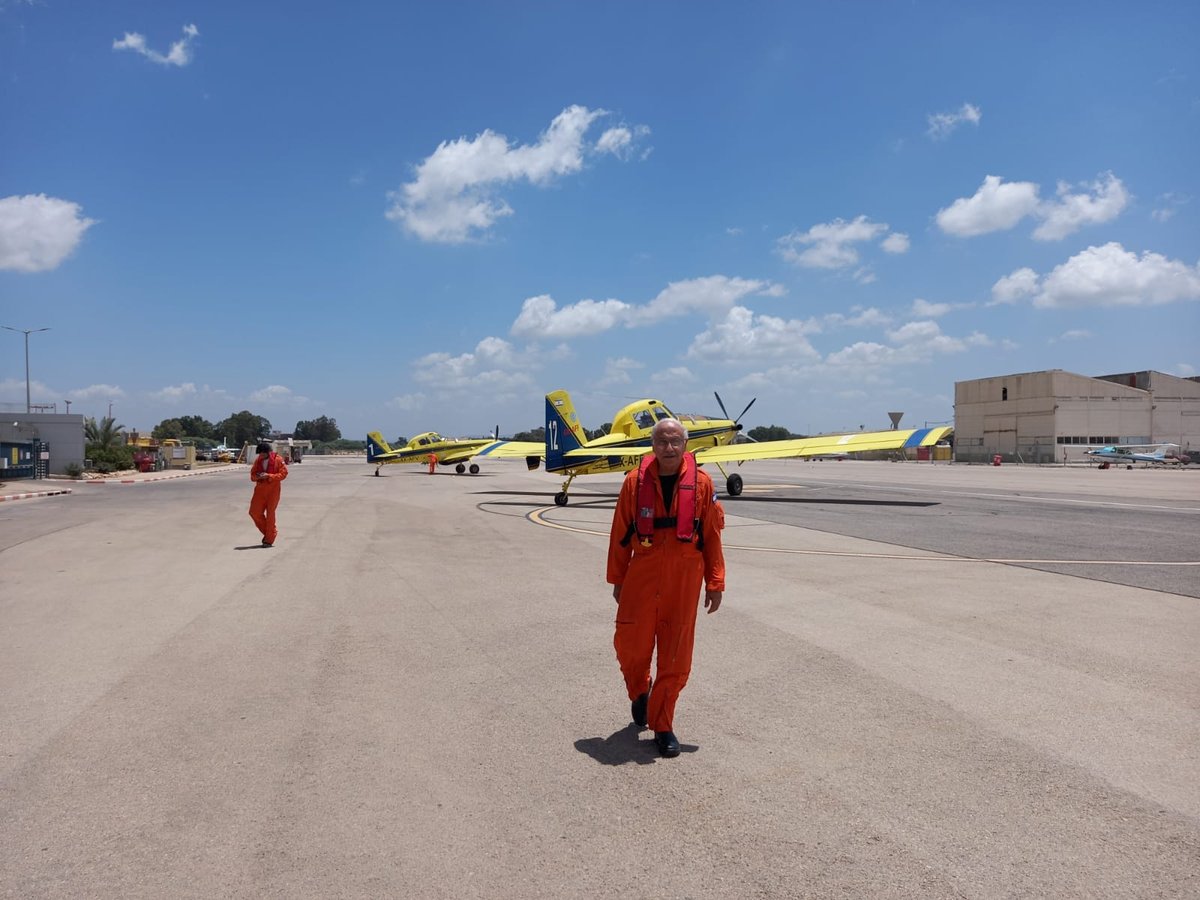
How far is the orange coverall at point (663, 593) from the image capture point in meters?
4.16

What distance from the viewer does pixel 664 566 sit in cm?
417

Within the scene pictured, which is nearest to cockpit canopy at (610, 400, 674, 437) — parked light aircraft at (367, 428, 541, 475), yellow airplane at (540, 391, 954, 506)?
yellow airplane at (540, 391, 954, 506)

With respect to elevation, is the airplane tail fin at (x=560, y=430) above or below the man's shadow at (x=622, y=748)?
above

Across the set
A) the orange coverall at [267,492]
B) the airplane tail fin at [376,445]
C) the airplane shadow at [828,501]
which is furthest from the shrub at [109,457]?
the airplane shadow at [828,501]

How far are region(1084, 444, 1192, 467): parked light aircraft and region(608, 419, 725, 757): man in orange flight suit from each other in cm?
6903

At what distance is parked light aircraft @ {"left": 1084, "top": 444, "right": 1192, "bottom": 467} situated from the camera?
5934 cm

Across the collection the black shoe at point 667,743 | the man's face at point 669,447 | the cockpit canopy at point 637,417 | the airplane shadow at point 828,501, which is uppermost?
the cockpit canopy at point 637,417

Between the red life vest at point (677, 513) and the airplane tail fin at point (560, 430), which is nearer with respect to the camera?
the red life vest at point (677, 513)

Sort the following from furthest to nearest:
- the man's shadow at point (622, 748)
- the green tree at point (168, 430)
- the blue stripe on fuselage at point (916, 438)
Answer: the green tree at point (168, 430), the blue stripe on fuselage at point (916, 438), the man's shadow at point (622, 748)

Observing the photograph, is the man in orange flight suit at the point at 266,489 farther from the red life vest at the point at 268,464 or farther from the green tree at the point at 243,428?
the green tree at the point at 243,428

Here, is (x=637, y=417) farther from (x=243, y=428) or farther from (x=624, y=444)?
(x=243, y=428)

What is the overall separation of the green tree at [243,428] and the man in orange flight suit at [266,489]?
530 feet

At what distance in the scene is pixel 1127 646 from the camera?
6.14 meters

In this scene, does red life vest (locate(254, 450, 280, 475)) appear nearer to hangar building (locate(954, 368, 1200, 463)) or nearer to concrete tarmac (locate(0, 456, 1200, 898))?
concrete tarmac (locate(0, 456, 1200, 898))
